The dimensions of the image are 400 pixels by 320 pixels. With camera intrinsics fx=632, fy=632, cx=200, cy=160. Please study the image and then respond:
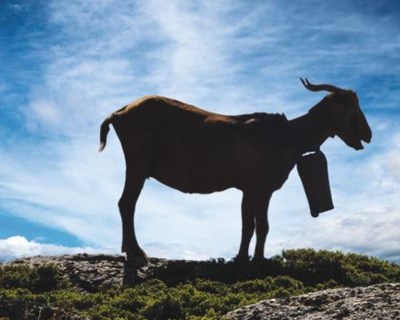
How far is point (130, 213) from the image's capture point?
13.3 metres

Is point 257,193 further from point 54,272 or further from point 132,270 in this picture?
point 54,272

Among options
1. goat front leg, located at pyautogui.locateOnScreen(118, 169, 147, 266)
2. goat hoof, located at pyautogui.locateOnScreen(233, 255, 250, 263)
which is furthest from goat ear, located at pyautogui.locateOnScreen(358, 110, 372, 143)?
goat front leg, located at pyautogui.locateOnScreen(118, 169, 147, 266)

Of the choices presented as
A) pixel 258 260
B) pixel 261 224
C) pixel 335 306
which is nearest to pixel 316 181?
pixel 261 224

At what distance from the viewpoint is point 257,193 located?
13031mm

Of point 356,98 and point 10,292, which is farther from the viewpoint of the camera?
point 356,98

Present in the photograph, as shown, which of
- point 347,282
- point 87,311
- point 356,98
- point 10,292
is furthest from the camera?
point 356,98

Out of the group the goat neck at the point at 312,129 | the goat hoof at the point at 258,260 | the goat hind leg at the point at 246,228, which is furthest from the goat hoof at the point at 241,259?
the goat neck at the point at 312,129

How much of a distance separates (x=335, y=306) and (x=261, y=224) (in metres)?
4.96

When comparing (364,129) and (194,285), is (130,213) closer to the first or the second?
(194,285)

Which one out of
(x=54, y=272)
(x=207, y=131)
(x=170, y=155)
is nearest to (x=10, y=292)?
(x=54, y=272)

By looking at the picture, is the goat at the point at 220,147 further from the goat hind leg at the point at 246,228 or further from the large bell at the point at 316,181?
the large bell at the point at 316,181

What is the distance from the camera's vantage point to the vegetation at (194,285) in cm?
941

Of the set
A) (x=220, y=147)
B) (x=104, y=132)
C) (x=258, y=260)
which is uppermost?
(x=104, y=132)

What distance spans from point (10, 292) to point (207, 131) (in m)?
5.05
